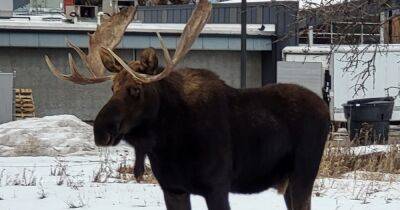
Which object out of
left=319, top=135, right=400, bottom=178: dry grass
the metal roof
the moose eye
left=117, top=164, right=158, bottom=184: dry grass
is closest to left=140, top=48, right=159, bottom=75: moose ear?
the moose eye

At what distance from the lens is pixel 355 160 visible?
13758mm

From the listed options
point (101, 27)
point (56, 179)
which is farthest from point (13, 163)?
point (101, 27)

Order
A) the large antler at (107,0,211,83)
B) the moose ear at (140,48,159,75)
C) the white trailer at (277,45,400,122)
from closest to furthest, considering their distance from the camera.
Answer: the large antler at (107,0,211,83) → the moose ear at (140,48,159,75) → the white trailer at (277,45,400,122)

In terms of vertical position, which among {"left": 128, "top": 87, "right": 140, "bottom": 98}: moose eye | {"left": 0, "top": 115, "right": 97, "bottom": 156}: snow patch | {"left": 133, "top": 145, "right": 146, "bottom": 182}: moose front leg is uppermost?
{"left": 128, "top": 87, "right": 140, "bottom": 98}: moose eye

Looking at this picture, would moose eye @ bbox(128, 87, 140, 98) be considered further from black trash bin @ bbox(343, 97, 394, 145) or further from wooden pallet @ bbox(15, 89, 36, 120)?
wooden pallet @ bbox(15, 89, 36, 120)

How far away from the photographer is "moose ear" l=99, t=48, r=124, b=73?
6697mm

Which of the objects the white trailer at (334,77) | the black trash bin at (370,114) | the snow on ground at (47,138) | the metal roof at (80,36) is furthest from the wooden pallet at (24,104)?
the black trash bin at (370,114)

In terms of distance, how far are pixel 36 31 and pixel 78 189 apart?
771 inches

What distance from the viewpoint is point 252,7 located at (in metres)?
36.2

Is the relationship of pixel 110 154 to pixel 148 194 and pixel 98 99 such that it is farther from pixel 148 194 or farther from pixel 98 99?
pixel 98 99

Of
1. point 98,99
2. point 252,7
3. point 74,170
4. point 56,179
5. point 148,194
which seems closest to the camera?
point 148,194

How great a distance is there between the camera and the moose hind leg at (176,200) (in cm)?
686

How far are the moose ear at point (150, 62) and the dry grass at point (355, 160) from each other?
6663 millimetres

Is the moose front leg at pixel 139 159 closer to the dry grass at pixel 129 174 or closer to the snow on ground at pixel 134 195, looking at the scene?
the snow on ground at pixel 134 195
